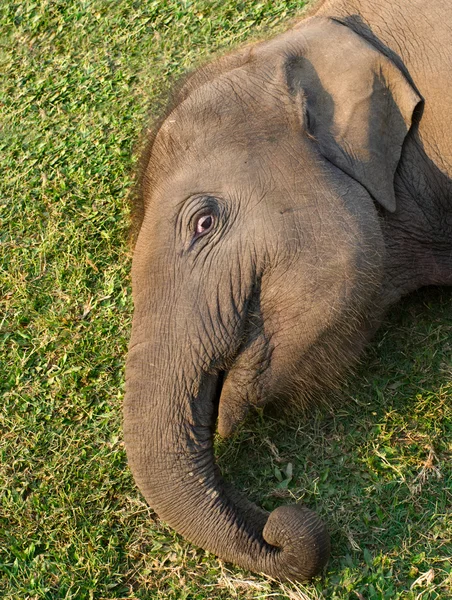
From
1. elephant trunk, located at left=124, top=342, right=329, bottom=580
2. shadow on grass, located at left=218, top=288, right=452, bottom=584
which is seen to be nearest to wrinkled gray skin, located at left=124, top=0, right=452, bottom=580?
elephant trunk, located at left=124, top=342, right=329, bottom=580

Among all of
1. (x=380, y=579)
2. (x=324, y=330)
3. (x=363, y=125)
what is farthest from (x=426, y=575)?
(x=363, y=125)

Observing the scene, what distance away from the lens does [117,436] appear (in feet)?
14.7

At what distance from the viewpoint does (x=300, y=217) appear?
150 inches

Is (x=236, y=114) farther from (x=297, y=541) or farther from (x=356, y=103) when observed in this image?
(x=297, y=541)

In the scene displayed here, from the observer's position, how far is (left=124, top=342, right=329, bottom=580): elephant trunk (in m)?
3.57

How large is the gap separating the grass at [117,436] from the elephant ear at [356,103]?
944 mm

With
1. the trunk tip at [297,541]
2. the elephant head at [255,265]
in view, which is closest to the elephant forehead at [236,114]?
the elephant head at [255,265]

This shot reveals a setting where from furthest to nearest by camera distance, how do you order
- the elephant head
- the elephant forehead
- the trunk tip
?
the elephant forehead → the elephant head → the trunk tip

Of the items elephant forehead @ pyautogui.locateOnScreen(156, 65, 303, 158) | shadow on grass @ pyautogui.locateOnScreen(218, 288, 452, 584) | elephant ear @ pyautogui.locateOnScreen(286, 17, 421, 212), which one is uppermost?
elephant forehead @ pyautogui.locateOnScreen(156, 65, 303, 158)

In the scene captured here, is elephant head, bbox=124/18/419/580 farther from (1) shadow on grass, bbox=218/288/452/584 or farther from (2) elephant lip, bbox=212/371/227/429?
(1) shadow on grass, bbox=218/288/452/584

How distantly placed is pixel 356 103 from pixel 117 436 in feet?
6.72

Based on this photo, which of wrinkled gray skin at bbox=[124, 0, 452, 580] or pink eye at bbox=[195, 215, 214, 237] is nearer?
wrinkled gray skin at bbox=[124, 0, 452, 580]

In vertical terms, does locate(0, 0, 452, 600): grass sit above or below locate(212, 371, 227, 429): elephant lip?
below

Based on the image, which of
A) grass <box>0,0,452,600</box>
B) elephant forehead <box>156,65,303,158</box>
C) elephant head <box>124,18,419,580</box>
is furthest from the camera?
elephant forehead <box>156,65,303,158</box>
